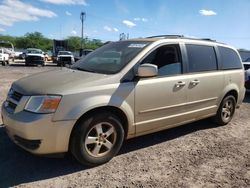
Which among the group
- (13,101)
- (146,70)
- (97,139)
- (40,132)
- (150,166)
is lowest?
(150,166)

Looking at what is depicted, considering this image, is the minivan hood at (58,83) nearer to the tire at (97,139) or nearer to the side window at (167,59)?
the tire at (97,139)

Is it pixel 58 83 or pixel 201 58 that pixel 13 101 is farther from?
pixel 201 58

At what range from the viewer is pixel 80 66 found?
480 cm

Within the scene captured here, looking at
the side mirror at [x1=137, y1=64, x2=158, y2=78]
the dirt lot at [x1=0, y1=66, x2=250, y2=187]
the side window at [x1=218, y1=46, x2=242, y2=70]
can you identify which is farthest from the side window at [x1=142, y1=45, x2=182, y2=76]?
the side window at [x1=218, y1=46, x2=242, y2=70]

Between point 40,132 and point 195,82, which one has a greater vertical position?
point 195,82

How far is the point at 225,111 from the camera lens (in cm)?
618

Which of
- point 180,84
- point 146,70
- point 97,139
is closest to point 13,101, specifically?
point 97,139

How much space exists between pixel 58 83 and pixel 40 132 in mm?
714

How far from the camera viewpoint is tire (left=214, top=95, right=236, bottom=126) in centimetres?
599

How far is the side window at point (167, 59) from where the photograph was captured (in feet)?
15.0

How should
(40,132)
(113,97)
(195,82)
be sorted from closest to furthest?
(40,132), (113,97), (195,82)

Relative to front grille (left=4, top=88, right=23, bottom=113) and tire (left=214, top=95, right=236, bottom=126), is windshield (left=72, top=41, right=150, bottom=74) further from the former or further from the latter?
tire (left=214, top=95, right=236, bottom=126)

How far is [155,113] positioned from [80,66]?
1473 millimetres

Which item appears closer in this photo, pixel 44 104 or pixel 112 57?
pixel 44 104
